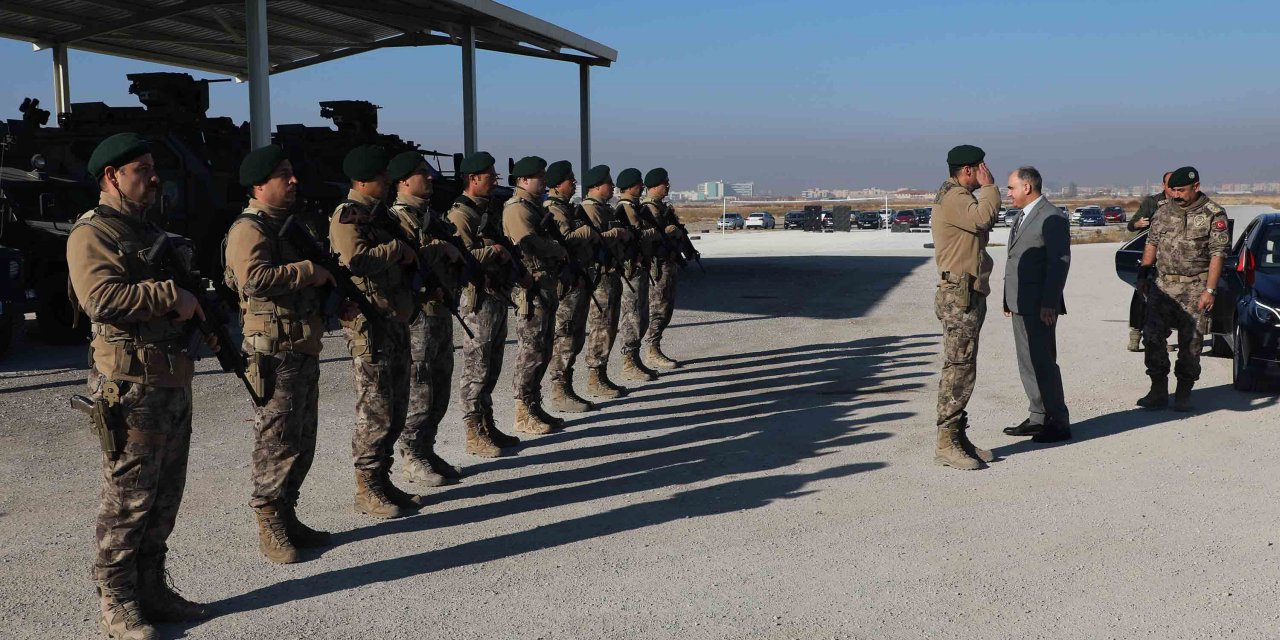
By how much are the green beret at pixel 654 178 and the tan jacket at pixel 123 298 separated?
687 centimetres

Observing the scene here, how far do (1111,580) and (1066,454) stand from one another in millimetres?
2244

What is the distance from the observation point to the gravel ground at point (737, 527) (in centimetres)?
397

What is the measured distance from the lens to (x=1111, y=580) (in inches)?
169

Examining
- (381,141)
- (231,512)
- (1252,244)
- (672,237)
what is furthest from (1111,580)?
(381,141)

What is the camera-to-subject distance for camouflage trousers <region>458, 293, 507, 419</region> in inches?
257

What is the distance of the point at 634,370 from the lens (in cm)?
947

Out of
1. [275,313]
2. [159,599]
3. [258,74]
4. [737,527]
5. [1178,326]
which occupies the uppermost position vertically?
[258,74]

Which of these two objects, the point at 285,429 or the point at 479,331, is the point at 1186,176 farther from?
the point at 285,429

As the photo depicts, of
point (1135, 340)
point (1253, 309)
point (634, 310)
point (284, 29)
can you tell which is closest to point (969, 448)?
point (1253, 309)

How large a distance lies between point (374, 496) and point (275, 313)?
1.23 m

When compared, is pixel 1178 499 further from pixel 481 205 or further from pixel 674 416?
pixel 481 205

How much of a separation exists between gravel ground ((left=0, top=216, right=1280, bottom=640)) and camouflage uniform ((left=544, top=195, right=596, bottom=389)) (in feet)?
1.53

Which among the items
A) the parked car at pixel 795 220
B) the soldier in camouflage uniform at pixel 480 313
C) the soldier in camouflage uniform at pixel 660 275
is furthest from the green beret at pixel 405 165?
the parked car at pixel 795 220

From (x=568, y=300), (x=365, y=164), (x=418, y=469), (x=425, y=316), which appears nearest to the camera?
(x=365, y=164)
